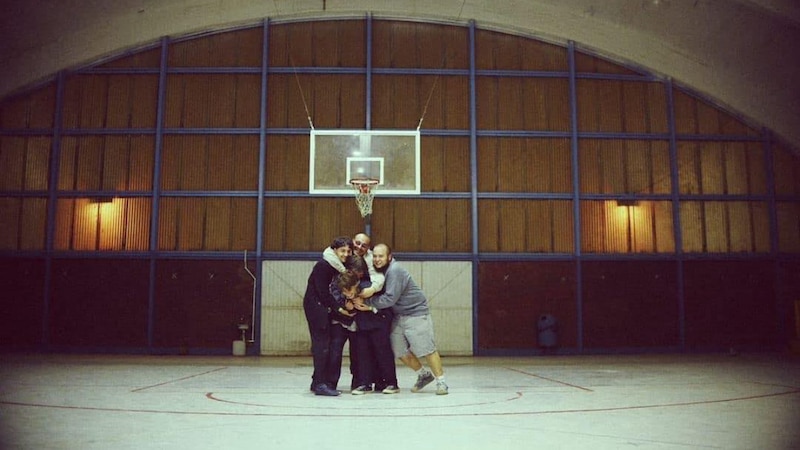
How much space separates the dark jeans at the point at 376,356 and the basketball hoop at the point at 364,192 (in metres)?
6.69

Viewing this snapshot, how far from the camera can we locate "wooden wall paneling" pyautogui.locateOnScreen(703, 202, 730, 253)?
53.8 feet

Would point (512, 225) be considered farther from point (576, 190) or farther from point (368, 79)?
point (368, 79)

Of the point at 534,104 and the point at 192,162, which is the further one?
the point at 534,104

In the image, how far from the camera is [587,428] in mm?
5113

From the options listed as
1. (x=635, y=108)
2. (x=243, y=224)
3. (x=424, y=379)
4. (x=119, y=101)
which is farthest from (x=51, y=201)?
(x=635, y=108)

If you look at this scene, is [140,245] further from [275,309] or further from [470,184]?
[470,184]

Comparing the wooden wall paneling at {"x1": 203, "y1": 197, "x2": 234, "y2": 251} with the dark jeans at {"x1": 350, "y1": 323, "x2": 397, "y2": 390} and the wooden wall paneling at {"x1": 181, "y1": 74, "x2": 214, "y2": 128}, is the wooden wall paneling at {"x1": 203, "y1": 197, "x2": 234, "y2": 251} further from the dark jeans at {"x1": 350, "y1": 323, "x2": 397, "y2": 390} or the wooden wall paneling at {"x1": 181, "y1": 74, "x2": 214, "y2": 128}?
the dark jeans at {"x1": 350, "y1": 323, "x2": 397, "y2": 390}

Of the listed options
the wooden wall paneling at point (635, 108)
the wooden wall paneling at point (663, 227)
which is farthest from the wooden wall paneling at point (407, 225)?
the wooden wall paneling at point (663, 227)

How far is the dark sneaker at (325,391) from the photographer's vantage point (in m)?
7.41

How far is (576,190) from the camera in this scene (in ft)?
53.0

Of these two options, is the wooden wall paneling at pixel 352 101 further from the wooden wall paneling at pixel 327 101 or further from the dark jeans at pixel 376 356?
the dark jeans at pixel 376 356

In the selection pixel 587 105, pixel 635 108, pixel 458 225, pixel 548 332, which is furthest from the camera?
pixel 635 108

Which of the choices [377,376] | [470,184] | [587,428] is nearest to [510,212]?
[470,184]

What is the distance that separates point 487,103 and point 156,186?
27.8 ft
